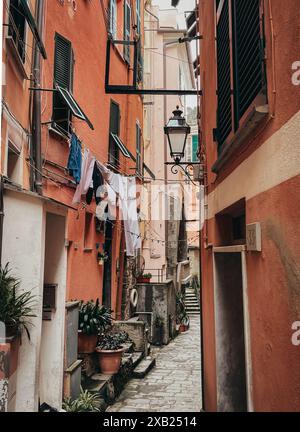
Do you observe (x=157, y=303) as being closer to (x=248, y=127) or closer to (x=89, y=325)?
(x=89, y=325)

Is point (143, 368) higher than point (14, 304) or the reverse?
the reverse

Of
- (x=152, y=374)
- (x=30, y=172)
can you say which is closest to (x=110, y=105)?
(x=30, y=172)

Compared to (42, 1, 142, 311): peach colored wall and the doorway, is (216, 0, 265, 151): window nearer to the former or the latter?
the doorway

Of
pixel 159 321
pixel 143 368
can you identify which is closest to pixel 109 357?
pixel 143 368

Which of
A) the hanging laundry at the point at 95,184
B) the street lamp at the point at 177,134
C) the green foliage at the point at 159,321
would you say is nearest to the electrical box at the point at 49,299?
the street lamp at the point at 177,134

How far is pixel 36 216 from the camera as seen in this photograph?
4.10 metres

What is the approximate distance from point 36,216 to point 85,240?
7.06 m

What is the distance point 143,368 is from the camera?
10.8 m

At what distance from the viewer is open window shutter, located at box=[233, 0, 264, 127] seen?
3.25m

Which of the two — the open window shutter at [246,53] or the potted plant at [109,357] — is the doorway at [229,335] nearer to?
the open window shutter at [246,53]

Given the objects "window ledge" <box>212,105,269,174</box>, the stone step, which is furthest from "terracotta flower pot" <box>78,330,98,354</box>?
"window ledge" <box>212,105,269,174</box>

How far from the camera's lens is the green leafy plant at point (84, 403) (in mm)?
6090

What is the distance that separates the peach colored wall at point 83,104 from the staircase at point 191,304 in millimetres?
9440

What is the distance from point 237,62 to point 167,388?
26.6ft
